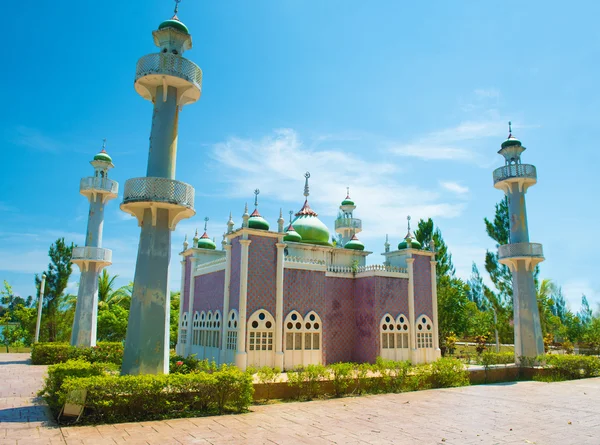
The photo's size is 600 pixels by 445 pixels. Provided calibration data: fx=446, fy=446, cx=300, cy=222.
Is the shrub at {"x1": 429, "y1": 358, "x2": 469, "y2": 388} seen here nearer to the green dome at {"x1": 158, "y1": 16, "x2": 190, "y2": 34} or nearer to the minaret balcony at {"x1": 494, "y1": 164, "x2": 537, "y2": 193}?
the minaret balcony at {"x1": 494, "y1": 164, "x2": 537, "y2": 193}

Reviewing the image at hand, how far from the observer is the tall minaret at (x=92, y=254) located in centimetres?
2106

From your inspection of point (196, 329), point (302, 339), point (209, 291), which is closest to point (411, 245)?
point (302, 339)

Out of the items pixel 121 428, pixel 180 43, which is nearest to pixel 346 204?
pixel 180 43

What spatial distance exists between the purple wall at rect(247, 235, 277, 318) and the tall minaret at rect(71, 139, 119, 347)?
933cm

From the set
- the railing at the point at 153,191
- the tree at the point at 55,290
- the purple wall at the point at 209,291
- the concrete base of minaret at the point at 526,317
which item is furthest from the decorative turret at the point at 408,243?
the tree at the point at 55,290

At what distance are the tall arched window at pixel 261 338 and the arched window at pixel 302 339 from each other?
2.44 ft

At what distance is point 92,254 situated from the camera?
2147 centimetres

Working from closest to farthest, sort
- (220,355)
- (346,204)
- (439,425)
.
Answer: (439,425) < (220,355) < (346,204)

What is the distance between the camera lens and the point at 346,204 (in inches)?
1058

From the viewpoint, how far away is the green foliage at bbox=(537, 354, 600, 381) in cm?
1652

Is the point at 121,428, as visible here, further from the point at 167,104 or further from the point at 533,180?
the point at 533,180

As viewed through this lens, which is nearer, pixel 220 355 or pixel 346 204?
pixel 220 355

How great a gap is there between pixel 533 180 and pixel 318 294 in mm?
10624

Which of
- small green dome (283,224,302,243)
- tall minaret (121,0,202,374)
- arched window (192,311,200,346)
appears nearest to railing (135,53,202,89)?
tall minaret (121,0,202,374)
